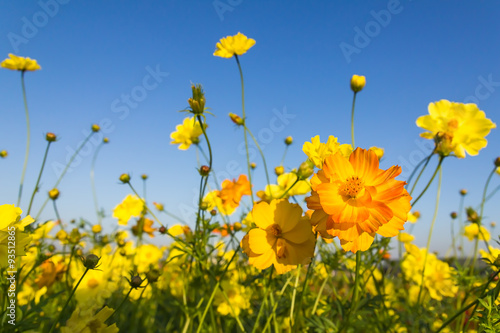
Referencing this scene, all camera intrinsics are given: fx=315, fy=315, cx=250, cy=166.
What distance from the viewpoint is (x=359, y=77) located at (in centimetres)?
102

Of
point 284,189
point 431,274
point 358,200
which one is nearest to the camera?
point 358,200

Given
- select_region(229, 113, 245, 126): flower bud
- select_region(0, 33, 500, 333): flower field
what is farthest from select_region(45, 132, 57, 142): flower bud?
select_region(229, 113, 245, 126): flower bud

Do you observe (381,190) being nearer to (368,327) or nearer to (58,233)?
(368,327)

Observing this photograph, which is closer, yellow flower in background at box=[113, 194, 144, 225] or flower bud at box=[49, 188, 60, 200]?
flower bud at box=[49, 188, 60, 200]

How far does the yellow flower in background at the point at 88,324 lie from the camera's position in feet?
1.97

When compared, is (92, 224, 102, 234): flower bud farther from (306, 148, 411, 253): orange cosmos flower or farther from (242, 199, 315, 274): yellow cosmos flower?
(306, 148, 411, 253): orange cosmos flower

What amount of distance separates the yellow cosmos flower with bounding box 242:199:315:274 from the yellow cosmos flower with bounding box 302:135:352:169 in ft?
0.39

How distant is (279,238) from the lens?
659 mm

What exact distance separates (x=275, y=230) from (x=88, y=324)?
418 millimetres

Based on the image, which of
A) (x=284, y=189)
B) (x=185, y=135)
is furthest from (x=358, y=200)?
(x=185, y=135)

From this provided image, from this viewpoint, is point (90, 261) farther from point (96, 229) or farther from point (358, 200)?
point (96, 229)

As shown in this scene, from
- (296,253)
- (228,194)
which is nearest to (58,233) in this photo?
(228,194)

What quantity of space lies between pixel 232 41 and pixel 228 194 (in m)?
0.68

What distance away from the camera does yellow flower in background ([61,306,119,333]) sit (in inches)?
23.6
